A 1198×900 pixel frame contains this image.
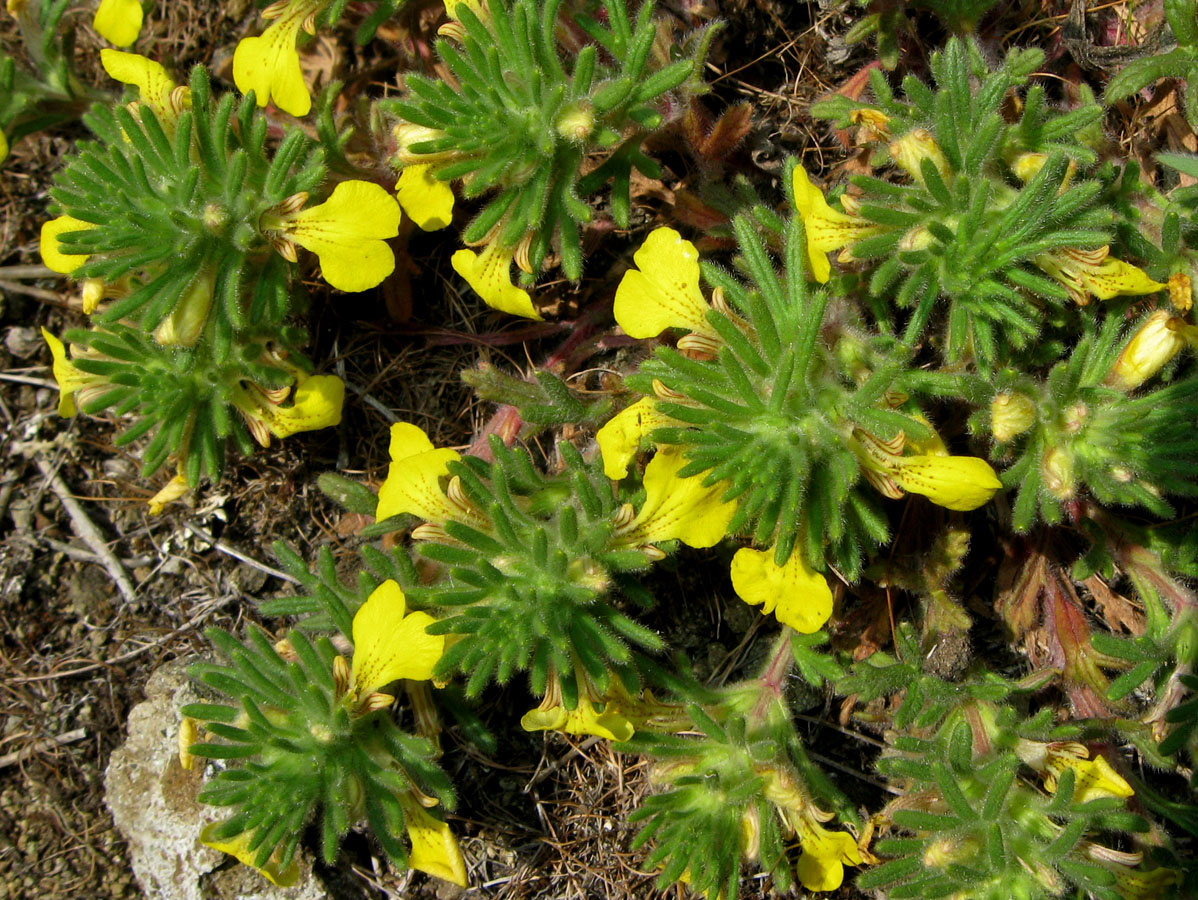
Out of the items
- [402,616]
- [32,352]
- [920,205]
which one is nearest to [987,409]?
[920,205]

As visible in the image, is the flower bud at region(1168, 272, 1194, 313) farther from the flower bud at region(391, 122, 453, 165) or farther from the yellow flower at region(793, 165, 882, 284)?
the flower bud at region(391, 122, 453, 165)

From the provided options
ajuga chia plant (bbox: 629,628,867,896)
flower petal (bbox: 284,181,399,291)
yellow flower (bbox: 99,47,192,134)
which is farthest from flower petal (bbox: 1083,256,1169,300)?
yellow flower (bbox: 99,47,192,134)

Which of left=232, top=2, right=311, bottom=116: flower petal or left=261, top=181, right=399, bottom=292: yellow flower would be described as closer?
left=261, top=181, right=399, bottom=292: yellow flower

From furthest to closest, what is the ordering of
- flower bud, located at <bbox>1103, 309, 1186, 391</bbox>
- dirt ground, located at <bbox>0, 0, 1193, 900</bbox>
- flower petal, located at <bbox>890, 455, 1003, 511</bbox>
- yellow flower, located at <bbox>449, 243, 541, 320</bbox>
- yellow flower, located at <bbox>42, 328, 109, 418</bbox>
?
dirt ground, located at <bbox>0, 0, 1193, 900</bbox>
yellow flower, located at <bbox>42, 328, 109, 418</bbox>
yellow flower, located at <bbox>449, 243, 541, 320</bbox>
flower bud, located at <bbox>1103, 309, 1186, 391</bbox>
flower petal, located at <bbox>890, 455, 1003, 511</bbox>

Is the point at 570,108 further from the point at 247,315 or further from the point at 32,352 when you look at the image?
the point at 32,352

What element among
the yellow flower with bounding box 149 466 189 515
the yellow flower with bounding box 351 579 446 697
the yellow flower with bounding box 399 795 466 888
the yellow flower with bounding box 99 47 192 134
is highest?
the yellow flower with bounding box 99 47 192 134

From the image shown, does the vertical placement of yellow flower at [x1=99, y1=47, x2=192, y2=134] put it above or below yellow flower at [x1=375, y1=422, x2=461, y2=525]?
above
